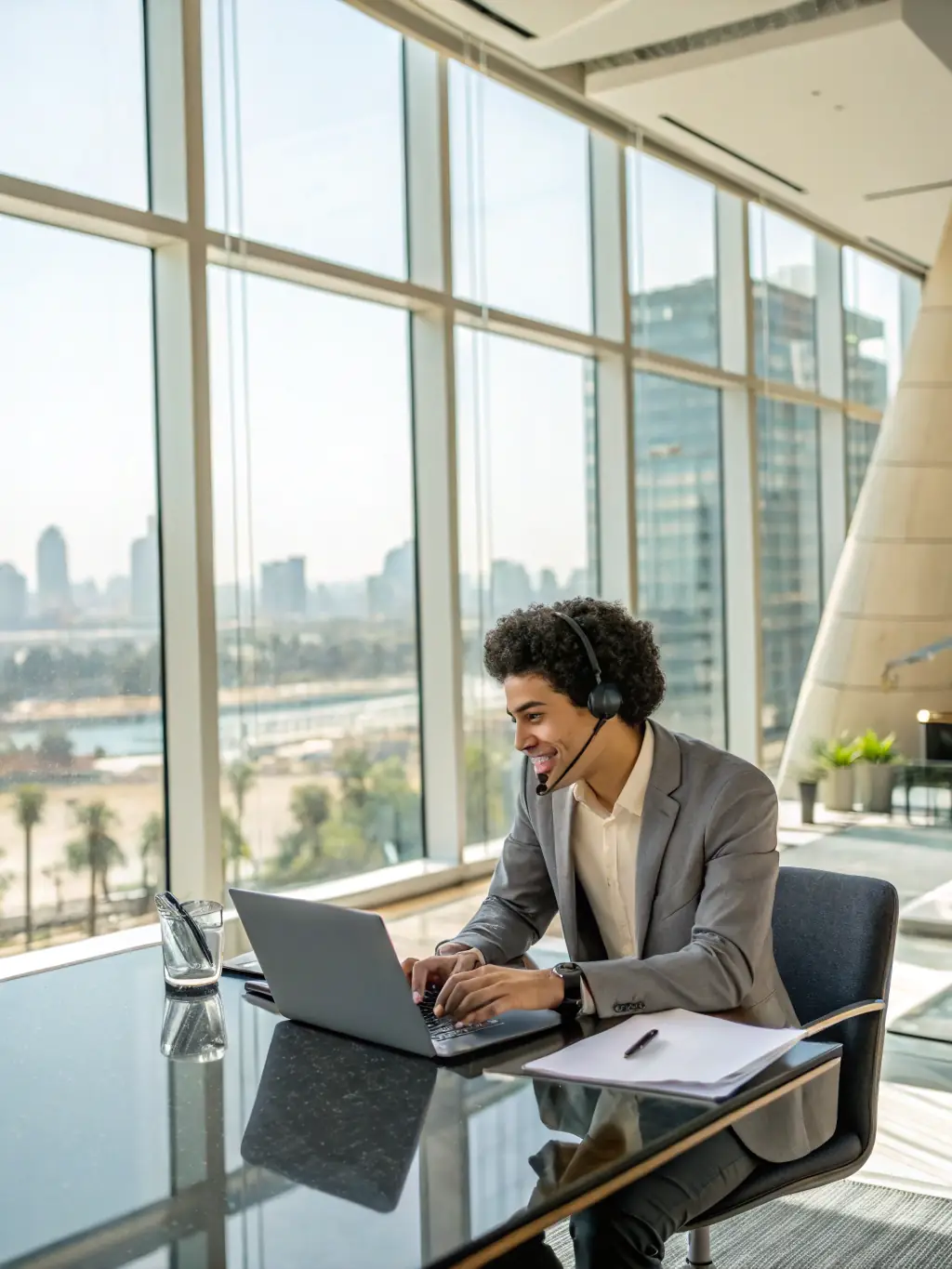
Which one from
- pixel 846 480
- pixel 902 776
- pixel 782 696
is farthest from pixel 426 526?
pixel 846 480

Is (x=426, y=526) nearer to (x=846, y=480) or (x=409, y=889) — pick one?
(x=409, y=889)

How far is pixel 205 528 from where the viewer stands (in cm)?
482

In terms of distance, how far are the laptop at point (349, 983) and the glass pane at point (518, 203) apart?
15.9ft

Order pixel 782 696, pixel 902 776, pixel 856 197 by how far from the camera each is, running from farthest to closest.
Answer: pixel 782 696 → pixel 856 197 → pixel 902 776

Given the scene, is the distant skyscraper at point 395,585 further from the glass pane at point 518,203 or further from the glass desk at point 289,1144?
the glass desk at point 289,1144

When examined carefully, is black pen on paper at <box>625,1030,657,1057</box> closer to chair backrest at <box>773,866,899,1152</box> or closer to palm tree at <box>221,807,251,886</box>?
chair backrest at <box>773,866,899,1152</box>

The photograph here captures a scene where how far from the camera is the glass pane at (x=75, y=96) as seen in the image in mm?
4367

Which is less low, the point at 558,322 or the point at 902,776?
the point at 558,322

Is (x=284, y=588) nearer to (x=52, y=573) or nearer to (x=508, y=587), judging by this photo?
(x=52, y=573)

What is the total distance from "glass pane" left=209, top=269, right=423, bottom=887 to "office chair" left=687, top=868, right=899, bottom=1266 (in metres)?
3.27

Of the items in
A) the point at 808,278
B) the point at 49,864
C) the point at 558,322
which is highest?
the point at 808,278

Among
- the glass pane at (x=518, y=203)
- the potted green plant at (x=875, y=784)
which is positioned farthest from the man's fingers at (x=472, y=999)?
the glass pane at (x=518, y=203)

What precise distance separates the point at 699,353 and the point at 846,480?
1.96 metres

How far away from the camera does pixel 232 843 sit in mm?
5152
